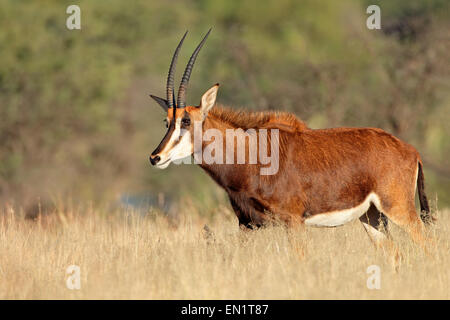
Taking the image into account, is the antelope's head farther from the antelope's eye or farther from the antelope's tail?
the antelope's tail

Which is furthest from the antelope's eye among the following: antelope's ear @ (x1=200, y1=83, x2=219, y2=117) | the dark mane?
the dark mane

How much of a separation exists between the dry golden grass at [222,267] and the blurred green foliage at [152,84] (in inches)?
430

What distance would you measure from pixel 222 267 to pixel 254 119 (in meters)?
1.98

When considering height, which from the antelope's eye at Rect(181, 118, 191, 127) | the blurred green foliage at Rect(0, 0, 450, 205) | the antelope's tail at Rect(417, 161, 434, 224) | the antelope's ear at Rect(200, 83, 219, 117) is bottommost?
the antelope's tail at Rect(417, 161, 434, 224)

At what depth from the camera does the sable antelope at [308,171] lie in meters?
8.16

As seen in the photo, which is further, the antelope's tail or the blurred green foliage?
the blurred green foliage

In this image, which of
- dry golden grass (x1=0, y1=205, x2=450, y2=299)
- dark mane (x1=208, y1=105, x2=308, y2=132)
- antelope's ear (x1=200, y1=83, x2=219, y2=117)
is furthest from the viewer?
dark mane (x1=208, y1=105, x2=308, y2=132)

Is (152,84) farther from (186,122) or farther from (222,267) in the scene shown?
(222,267)

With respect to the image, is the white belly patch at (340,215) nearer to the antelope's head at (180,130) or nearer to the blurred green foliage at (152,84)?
the antelope's head at (180,130)

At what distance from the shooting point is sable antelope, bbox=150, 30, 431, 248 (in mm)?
8156

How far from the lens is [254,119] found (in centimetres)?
870

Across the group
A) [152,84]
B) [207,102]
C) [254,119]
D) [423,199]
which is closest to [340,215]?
[423,199]

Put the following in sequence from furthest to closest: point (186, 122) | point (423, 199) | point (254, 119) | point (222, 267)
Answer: point (423, 199), point (254, 119), point (186, 122), point (222, 267)
